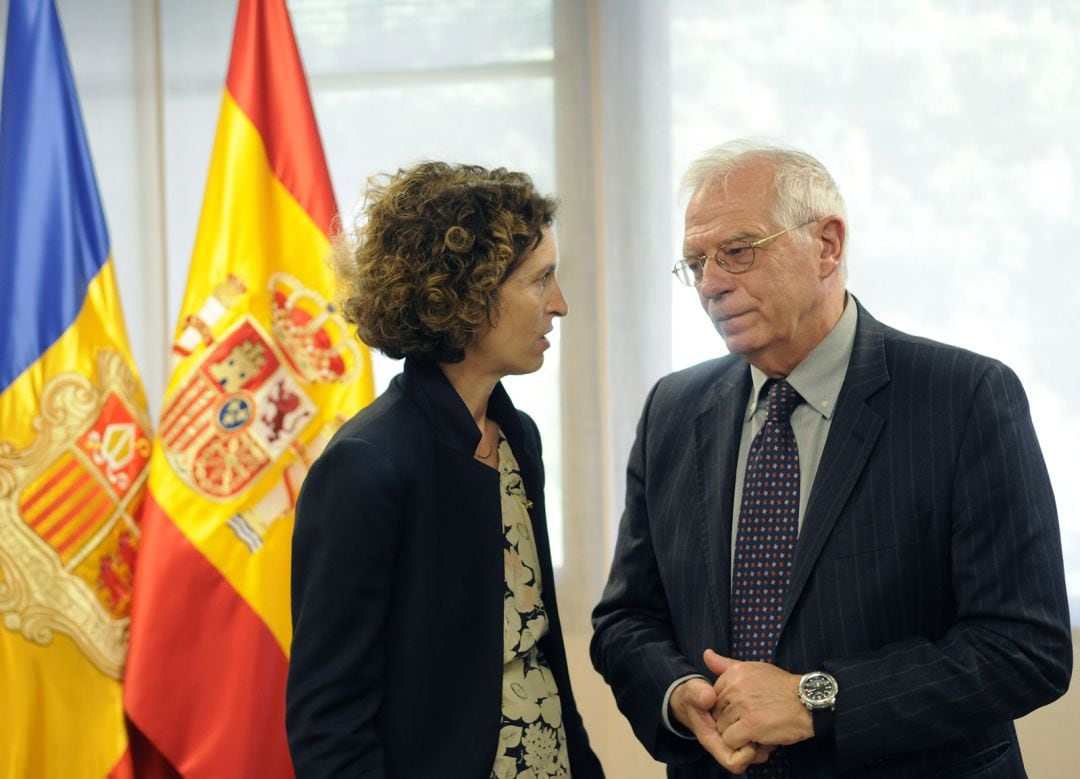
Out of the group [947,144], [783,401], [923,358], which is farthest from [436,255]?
[947,144]

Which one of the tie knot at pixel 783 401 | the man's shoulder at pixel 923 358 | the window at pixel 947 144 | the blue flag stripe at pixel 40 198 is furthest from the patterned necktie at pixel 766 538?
the blue flag stripe at pixel 40 198

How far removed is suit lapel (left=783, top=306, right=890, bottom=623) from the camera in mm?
1567

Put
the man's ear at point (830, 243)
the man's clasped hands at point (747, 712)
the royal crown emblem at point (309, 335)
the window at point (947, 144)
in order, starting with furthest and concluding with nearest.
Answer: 1. the window at point (947, 144)
2. the royal crown emblem at point (309, 335)
3. the man's ear at point (830, 243)
4. the man's clasped hands at point (747, 712)

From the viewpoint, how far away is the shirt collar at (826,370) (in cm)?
168

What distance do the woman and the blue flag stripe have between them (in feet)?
3.69

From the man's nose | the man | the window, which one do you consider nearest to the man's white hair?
the man

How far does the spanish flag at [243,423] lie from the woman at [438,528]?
916 millimetres

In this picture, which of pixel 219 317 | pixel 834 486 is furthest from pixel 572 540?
pixel 834 486

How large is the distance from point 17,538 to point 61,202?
74 cm

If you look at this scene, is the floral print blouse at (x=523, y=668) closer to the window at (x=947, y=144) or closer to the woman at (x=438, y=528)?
the woman at (x=438, y=528)

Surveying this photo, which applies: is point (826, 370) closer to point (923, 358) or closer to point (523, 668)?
point (923, 358)

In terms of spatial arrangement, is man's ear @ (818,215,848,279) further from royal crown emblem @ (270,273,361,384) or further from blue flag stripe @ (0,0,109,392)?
blue flag stripe @ (0,0,109,392)

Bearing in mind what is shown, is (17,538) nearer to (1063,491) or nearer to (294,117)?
(294,117)

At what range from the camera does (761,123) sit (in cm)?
293
